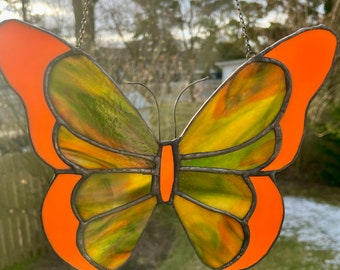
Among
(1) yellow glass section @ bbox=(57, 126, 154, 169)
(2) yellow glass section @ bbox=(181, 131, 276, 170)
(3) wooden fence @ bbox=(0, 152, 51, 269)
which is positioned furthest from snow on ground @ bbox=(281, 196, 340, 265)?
(1) yellow glass section @ bbox=(57, 126, 154, 169)

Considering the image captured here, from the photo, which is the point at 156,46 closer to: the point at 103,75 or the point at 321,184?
the point at 321,184

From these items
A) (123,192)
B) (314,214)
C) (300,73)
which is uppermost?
(300,73)

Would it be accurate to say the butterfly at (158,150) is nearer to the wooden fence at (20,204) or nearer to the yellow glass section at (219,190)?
the yellow glass section at (219,190)

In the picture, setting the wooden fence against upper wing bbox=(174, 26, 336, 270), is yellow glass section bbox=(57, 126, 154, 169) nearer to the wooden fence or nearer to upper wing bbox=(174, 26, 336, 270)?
upper wing bbox=(174, 26, 336, 270)

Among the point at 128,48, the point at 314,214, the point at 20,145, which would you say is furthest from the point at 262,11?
the point at 20,145

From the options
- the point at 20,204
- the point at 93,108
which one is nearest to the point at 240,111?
the point at 93,108

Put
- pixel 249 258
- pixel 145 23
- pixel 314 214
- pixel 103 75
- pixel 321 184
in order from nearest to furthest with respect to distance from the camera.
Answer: pixel 103 75 < pixel 249 258 < pixel 314 214 < pixel 145 23 < pixel 321 184

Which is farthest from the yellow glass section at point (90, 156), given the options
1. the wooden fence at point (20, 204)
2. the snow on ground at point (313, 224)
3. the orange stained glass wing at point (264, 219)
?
the snow on ground at point (313, 224)
